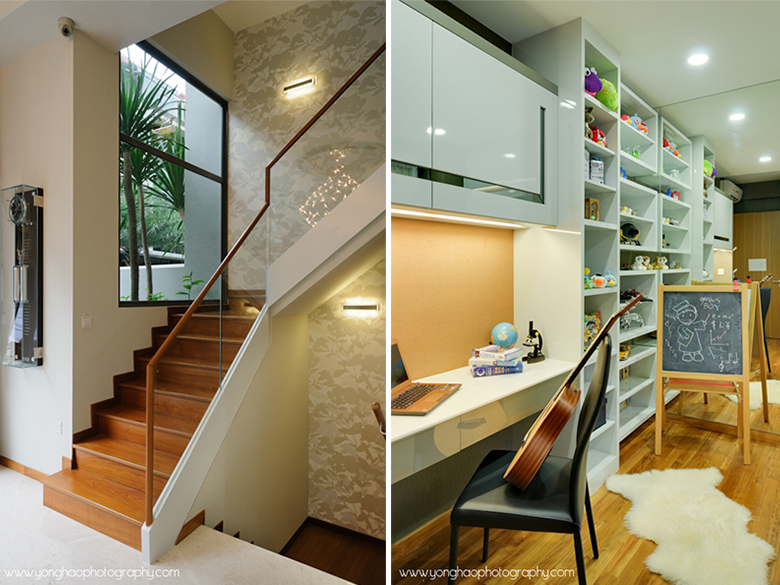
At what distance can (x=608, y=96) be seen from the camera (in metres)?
1.39

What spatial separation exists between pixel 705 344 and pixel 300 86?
3117mm

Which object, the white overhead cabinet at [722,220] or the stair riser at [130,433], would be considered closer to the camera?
the white overhead cabinet at [722,220]

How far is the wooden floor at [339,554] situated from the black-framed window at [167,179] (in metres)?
2.11

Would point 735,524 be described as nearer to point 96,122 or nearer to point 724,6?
point 724,6

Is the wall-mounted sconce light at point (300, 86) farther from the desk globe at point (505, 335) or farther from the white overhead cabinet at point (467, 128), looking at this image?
the desk globe at point (505, 335)

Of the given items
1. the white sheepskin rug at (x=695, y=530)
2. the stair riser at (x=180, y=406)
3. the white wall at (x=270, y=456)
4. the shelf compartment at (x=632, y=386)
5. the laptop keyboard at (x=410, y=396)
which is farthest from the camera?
the white wall at (x=270, y=456)

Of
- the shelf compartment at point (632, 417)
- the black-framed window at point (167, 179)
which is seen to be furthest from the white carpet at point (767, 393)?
the black-framed window at point (167, 179)

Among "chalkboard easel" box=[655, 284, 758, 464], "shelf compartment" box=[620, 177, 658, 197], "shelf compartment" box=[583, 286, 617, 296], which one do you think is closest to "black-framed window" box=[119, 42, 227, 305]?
"shelf compartment" box=[583, 286, 617, 296]

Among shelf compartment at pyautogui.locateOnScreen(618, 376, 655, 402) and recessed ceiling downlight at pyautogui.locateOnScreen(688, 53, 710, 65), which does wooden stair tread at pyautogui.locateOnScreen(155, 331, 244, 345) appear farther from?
recessed ceiling downlight at pyautogui.locateOnScreen(688, 53, 710, 65)

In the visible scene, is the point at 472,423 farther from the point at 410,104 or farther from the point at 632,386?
the point at 410,104

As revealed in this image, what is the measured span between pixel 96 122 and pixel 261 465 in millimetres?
2399

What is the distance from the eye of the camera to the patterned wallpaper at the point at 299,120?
238cm

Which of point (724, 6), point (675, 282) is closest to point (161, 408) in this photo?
point (675, 282)

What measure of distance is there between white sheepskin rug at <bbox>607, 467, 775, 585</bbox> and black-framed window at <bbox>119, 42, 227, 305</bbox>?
3.14 meters
